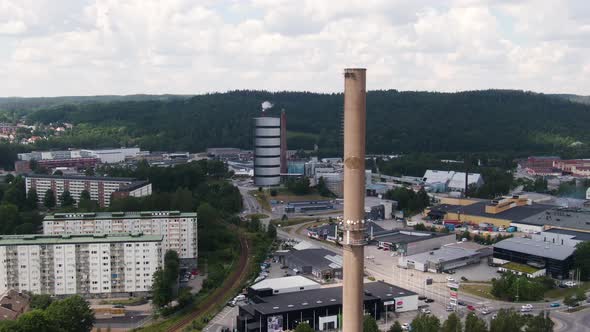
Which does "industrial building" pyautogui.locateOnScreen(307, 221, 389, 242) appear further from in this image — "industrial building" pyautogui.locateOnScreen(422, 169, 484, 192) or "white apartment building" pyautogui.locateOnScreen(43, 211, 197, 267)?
"industrial building" pyautogui.locateOnScreen(422, 169, 484, 192)

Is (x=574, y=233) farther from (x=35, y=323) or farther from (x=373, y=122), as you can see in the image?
(x=373, y=122)

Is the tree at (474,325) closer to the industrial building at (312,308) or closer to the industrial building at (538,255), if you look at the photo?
the industrial building at (312,308)

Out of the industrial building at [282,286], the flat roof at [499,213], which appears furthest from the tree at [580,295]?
the flat roof at [499,213]

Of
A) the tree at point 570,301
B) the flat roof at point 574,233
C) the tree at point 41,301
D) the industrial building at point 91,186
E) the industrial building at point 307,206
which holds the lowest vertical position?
the tree at point 570,301

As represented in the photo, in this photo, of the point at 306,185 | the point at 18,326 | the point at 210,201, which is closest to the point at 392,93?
the point at 306,185

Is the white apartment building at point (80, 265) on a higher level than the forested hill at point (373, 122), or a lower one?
lower

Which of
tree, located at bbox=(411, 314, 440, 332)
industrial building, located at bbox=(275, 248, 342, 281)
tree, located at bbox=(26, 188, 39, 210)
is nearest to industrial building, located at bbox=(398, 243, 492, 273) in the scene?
industrial building, located at bbox=(275, 248, 342, 281)
